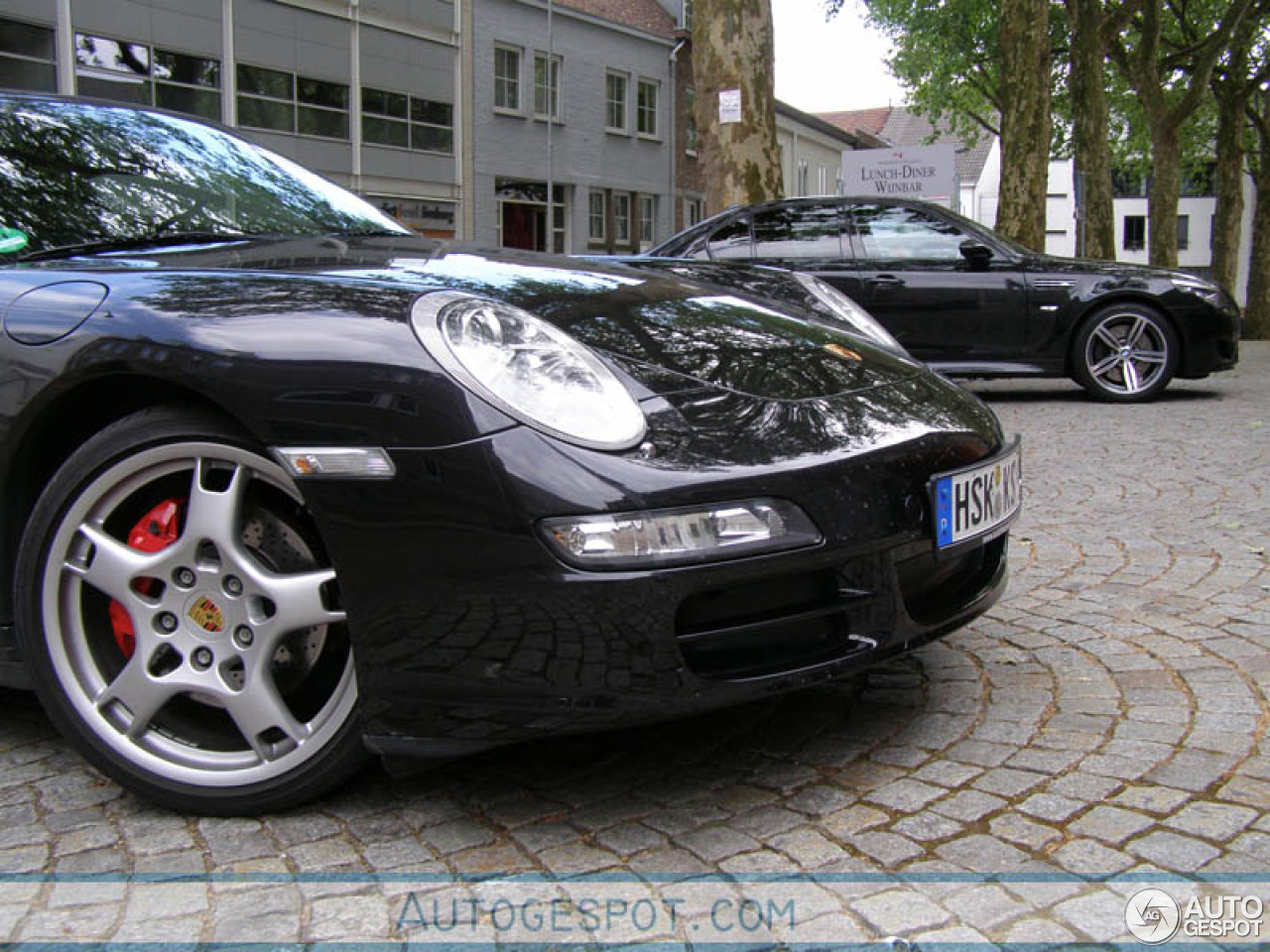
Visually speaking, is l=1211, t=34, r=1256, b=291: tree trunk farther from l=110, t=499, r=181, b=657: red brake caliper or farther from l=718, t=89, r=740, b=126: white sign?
l=110, t=499, r=181, b=657: red brake caliper

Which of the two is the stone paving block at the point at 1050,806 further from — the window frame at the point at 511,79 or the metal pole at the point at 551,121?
the window frame at the point at 511,79

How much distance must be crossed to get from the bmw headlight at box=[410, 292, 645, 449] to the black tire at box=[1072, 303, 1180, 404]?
7.41m

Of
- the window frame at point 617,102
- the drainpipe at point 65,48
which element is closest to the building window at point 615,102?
the window frame at point 617,102

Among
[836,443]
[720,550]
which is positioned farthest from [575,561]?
[836,443]

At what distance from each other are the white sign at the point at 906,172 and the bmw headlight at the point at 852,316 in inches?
532

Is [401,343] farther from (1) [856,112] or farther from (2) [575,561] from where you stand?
(1) [856,112]

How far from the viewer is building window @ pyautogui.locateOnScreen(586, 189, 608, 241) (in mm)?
32281

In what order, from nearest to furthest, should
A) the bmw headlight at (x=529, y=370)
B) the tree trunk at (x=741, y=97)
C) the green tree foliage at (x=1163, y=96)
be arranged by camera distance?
the bmw headlight at (x=529, y=370) → the tree trunk at (x=741, y=97) → the green tree foliage at (x=1163, y=96)

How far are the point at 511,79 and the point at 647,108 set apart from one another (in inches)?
222

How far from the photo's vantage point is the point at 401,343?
2.17 metres

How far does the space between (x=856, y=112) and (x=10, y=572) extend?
7499 cm

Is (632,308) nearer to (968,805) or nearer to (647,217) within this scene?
(968,805)

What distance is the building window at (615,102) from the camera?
108ft

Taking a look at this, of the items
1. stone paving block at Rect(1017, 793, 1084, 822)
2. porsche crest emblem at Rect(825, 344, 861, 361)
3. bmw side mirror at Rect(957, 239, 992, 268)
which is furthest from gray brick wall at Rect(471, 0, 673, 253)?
stone paving block at Rect(1017, 793, 1084, 822)
